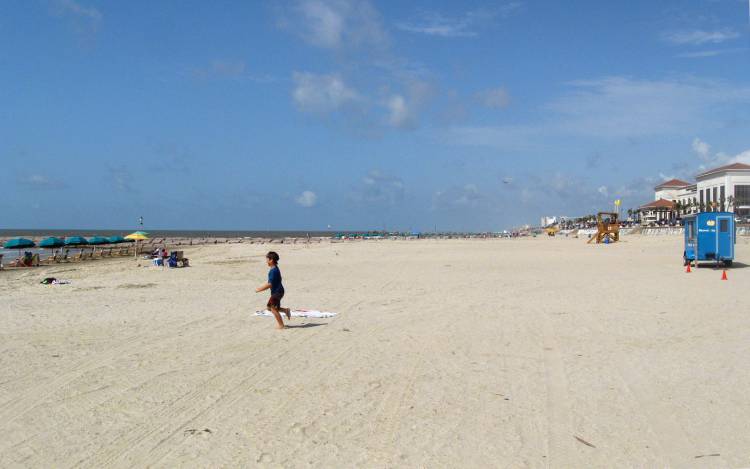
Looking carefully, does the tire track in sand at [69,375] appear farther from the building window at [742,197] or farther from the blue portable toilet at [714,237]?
the building window at [742,197]

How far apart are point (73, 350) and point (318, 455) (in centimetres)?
517

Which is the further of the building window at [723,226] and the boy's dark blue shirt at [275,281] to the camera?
the building window at [723,226]

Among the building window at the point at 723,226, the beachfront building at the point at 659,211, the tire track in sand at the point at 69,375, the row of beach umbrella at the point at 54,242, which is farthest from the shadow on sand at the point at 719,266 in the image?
the beachfront building at the point at 659,211

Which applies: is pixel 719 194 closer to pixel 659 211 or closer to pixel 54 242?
pixel 659 211

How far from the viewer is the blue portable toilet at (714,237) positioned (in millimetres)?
20703

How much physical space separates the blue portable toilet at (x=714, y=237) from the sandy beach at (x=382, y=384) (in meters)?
8.88

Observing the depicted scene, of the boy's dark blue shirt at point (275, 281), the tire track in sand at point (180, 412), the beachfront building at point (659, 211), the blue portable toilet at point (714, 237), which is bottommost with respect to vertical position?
the tire track in sand at point (180, 412)

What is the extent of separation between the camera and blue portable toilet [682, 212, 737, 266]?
2070 cm

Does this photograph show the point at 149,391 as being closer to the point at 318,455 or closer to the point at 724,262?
the point at 318,455

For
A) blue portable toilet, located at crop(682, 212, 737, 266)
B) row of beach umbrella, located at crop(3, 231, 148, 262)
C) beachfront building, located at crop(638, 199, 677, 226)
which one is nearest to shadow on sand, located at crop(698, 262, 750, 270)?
blue portable toilet, located at crop(682, 212, 737, 266)

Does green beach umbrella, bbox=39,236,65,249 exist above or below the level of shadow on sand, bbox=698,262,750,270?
above

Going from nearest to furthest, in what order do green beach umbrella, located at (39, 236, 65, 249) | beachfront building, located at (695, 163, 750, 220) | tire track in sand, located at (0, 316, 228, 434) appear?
1. tire track in sand, located at (0, 316, 228, 434)
2. green beach umbrella, located at (39, 236, 65, 249)
3. beachfront building, located at (695, 163, 750, 220)

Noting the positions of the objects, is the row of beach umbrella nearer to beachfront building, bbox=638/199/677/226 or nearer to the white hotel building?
the white hotel building

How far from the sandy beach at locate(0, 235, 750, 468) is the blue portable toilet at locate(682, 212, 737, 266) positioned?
29.1 ft
